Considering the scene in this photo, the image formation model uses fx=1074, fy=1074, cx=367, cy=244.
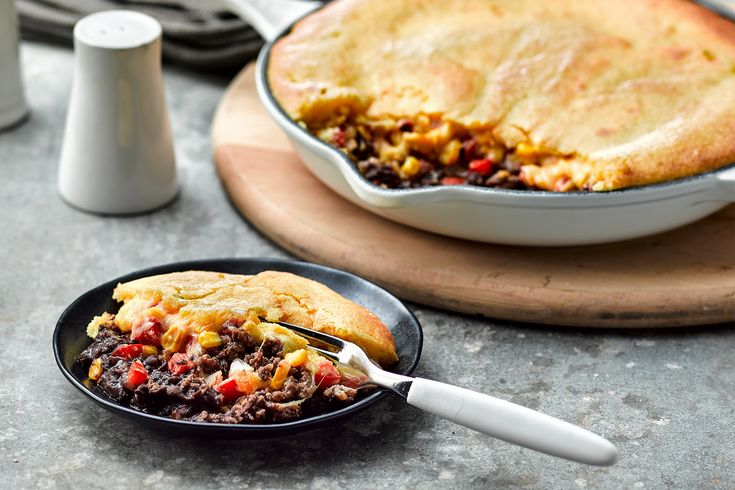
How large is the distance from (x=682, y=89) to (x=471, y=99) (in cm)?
54

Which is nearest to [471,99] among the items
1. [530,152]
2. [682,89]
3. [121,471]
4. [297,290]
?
[530,152]

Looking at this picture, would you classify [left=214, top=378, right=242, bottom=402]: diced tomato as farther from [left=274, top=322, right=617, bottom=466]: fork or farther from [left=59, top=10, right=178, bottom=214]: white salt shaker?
[left=59, top=10, right=178, bottom=214]: white salt shaker

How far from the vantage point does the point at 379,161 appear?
280 centimetres

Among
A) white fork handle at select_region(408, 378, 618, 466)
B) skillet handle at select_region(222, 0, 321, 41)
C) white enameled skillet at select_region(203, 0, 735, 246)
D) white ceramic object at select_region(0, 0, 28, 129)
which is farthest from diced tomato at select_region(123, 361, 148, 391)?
white ceramic object at select_region(0, 0, 28, 129)

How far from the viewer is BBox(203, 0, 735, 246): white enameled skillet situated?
7.94ft

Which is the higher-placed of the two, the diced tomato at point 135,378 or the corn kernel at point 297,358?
the corn kernel at point 297,358

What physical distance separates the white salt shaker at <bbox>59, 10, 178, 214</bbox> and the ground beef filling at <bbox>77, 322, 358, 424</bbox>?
880 millimetres

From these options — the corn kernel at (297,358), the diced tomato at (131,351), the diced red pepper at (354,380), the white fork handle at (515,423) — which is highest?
the white fork handle at (515,423)

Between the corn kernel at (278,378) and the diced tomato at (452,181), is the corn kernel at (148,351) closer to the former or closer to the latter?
the corn kernel at (278,378)

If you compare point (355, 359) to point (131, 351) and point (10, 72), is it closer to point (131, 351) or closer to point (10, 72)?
point (131, 351)

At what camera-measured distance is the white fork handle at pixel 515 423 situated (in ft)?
5.88

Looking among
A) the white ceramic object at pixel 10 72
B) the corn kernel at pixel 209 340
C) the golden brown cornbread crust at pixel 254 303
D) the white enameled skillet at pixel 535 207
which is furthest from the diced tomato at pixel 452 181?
the white ceramic object at pixel 10 72

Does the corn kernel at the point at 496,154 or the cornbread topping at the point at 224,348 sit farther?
the corn kernel at the point at 496,154

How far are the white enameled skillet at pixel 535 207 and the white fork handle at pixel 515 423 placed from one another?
24.2 inches
